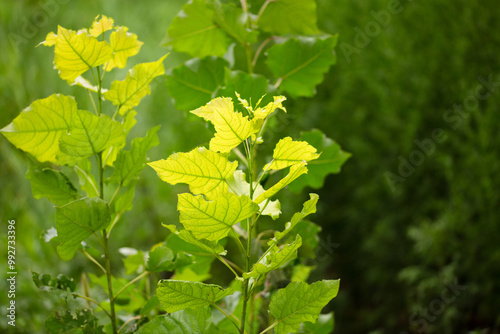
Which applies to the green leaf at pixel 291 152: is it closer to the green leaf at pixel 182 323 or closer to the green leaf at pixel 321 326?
the green leaf at pixel 182 323

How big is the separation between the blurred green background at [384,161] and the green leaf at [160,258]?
649mm

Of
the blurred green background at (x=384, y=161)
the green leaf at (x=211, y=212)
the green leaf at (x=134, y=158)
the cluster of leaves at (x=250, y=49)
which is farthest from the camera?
the blurred green background at (x=384, y=161)

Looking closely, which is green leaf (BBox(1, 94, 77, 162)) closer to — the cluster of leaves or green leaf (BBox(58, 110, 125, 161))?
green leaf (BBox(58, 110, 125, 161))

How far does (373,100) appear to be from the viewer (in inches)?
76.4

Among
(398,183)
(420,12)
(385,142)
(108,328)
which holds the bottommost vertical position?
(398,183)

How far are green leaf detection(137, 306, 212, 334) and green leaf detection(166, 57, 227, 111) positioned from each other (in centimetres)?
25

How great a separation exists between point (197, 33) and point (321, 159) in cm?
22

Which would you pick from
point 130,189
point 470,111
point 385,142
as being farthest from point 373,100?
point 130,189

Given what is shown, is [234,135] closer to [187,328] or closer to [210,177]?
[210,177]

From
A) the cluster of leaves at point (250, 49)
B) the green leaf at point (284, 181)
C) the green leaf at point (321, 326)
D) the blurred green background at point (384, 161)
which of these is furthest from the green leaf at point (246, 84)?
the blurred green background at point (384, 161)

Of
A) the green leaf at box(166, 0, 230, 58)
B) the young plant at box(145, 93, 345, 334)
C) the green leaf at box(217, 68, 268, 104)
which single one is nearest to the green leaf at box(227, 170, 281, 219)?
the young plant at box(145, 93, 345, 334)

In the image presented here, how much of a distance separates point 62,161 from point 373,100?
175 centimetres

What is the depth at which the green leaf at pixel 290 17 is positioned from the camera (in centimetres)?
53

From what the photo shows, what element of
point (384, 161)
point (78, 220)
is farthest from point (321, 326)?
point (384, 161)
